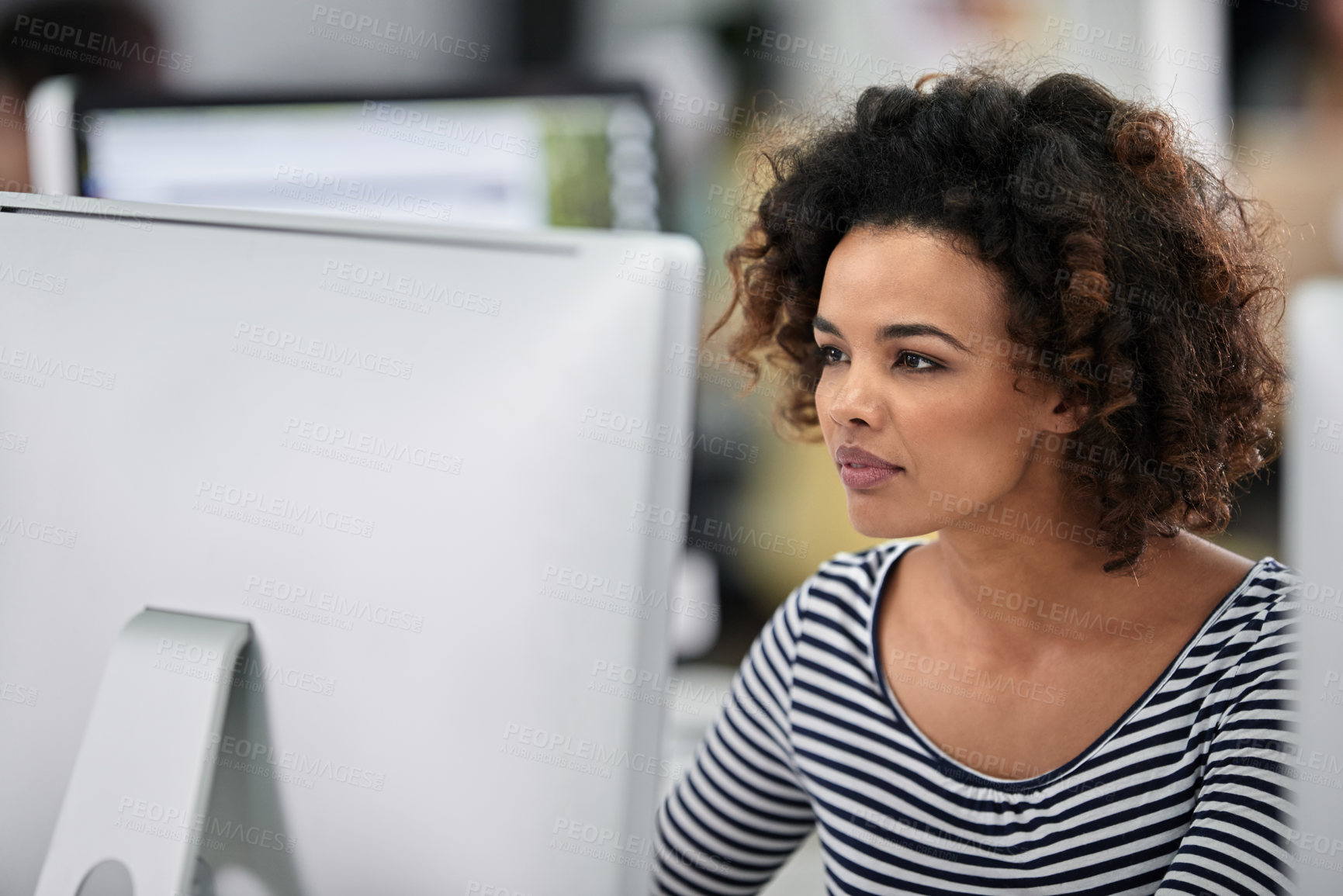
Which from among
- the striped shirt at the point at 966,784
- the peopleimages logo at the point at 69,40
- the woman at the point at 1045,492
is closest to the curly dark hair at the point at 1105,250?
the woman at the point at 1045,492

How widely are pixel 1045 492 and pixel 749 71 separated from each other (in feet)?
5.40

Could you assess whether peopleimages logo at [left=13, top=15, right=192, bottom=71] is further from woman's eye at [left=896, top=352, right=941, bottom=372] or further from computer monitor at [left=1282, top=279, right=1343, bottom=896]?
computer monitor at [left=1282, top=279, right=1343, bottom=896]

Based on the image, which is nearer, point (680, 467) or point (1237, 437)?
point (680, 467)

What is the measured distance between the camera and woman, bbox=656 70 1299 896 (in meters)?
0.80

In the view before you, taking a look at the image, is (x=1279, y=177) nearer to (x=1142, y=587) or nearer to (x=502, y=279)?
(x=1142, y=587)

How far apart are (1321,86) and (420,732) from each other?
206cm

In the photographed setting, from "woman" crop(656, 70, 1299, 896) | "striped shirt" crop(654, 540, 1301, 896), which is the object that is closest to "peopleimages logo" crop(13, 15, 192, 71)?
"woman" crop(656, 70, 1299, 896)

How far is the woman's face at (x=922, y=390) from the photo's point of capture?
81 centimetres

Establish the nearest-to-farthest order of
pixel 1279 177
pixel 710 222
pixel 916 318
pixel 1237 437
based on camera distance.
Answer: pixel 916 318 < pixel 1237 437 < pixel 1279 177 < pixel 710 222

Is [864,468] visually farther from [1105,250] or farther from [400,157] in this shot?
[400,157]

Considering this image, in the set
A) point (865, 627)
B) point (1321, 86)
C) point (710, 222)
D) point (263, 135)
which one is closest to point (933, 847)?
point (865, 627)

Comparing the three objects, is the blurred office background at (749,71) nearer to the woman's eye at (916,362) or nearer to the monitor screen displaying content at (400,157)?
the monitor screen displaying content at (400,157)

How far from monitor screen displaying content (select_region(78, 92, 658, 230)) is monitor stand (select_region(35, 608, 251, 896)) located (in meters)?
0.80

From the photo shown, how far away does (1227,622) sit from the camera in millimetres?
832
